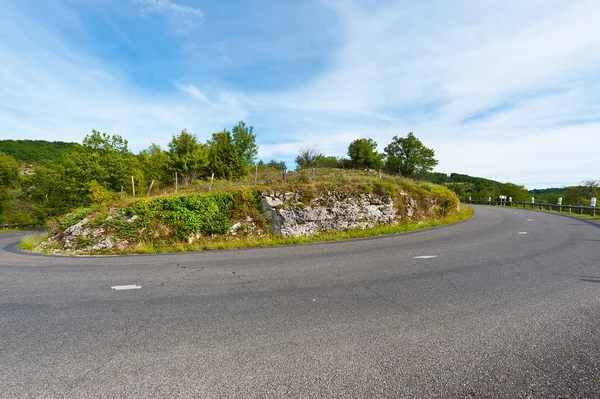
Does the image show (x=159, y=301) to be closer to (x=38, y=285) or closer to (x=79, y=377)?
(x=79, y=377)

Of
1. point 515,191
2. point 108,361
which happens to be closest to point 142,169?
point 108,361

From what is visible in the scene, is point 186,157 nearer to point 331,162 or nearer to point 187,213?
point 187,213

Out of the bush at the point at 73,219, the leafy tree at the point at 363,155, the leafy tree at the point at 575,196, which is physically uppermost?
the leafy tree at the point at 363,155

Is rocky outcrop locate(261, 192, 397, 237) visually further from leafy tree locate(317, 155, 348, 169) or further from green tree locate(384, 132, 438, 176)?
green tree locate(384, 132, 438, 176)

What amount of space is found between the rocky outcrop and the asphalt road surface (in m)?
5.39

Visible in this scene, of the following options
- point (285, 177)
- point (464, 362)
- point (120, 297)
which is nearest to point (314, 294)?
point (464, 362)

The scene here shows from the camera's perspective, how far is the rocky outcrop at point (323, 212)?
11.6 metres

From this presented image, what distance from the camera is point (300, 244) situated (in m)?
10.2

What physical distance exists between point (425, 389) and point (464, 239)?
9.38 m

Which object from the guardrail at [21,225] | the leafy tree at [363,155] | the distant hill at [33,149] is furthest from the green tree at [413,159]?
the distant hill at [33,149]

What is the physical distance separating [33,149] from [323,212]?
327 feet

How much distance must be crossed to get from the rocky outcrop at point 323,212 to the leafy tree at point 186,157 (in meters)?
16.1

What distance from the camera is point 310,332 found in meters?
3.11

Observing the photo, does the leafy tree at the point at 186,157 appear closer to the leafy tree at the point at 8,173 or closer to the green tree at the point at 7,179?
the green tree at the point at 7,179
